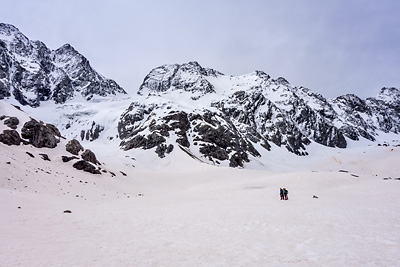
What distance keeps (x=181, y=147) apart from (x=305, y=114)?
465 feet

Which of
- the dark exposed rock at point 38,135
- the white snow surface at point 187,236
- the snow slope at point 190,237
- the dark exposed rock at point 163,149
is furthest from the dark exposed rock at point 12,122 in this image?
the dark exposed rock at point 163,149

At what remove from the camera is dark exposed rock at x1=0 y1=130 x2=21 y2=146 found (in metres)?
31.4

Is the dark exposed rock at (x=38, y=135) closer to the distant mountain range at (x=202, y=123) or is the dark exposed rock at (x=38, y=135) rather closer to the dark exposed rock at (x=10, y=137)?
the dark exposed rock at (x=10, y=137)

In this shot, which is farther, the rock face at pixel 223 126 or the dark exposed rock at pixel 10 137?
the rock face at pixel 223 126

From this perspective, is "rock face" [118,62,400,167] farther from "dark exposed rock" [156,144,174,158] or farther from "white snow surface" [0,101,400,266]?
"white snow surface" [0,101,400,266]

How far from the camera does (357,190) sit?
27.5m

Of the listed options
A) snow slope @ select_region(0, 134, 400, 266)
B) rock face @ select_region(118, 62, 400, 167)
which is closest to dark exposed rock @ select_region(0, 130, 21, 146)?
snow slope @ select_region(0, 134, 400, 266)

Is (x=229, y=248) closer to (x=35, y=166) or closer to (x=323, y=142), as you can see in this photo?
(x=35, y=166)

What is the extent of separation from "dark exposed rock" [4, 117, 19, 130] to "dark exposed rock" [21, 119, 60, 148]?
1.14 metres

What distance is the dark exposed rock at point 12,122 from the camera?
35375 mm

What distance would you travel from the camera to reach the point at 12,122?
3634 centimetres

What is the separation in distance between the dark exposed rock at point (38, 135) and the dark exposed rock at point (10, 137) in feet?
6.37

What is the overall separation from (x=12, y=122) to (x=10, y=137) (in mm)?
5314

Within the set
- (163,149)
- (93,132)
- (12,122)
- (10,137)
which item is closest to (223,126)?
(163,149)
